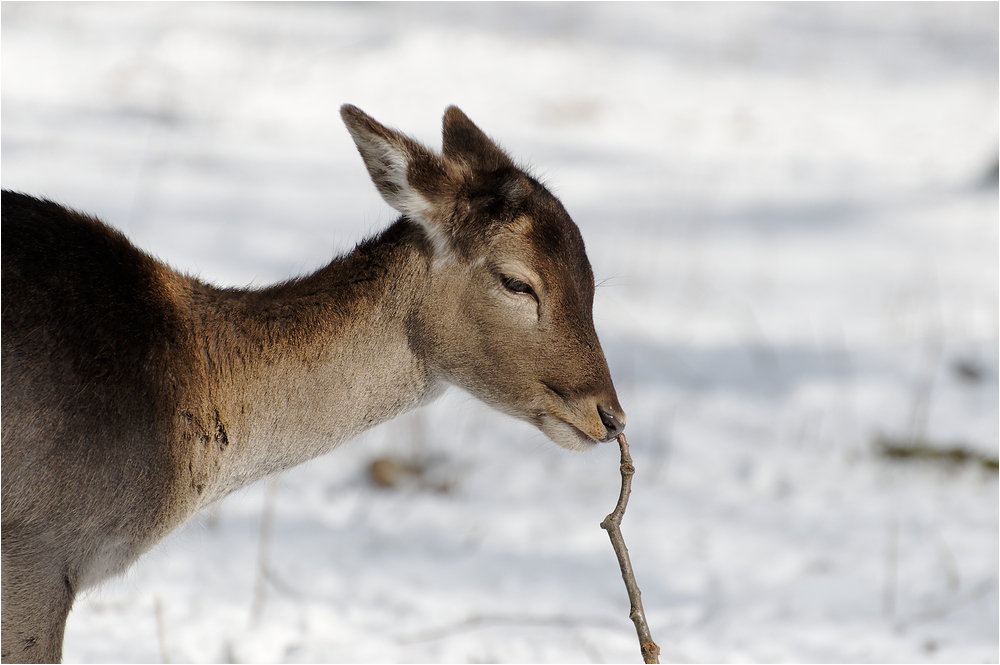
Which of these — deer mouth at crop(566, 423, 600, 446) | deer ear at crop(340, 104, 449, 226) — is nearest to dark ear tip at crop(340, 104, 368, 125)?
deer ear at crop(340, 104, 449, 226)

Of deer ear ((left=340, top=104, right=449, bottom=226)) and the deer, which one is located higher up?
deer ear ((left=340, top=104, right=449, bottom=226))

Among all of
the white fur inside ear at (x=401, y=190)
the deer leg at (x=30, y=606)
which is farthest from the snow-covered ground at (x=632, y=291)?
the deer leg at (x=30, y=606)

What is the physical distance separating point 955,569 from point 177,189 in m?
7.47

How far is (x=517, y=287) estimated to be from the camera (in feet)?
10.6

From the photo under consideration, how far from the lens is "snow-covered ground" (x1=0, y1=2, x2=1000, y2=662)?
4.62 meters

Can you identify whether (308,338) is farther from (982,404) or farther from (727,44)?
(727,44)

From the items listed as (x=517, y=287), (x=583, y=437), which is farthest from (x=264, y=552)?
(x=517, y=287)

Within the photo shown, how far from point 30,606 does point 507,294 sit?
5.48ft

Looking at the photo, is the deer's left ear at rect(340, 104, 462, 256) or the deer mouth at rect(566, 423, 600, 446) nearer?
the deer's left ear at rect(340, 104, 462, 256)

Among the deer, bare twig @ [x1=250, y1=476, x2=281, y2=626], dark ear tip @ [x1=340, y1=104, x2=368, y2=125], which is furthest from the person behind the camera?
bare twig @ [x1=250, y1=476, x2=281, y2=626]

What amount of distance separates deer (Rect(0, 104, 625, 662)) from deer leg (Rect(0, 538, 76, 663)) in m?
0.01

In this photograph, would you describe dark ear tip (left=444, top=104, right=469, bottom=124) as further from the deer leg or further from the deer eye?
the deer leg

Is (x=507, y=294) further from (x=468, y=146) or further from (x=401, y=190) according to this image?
(x=468, y=146)

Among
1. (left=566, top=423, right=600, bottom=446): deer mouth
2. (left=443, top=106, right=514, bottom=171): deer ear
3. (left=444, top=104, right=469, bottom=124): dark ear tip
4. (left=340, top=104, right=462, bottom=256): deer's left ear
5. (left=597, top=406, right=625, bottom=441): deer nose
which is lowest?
(left=566, top=423, right=600, bottom=446): deer mouth
